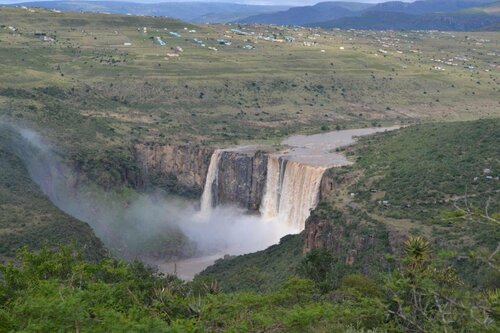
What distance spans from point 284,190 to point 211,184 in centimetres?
1194

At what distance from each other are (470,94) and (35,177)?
282ft

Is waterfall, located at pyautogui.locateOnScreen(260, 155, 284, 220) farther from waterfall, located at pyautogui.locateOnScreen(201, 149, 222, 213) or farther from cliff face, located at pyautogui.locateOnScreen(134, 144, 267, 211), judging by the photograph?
waterfall, located at pyautogui.locateOnScreen(201, 149, 222, 213)

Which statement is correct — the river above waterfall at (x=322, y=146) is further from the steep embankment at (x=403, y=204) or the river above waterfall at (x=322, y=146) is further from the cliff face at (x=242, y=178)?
the steep embankment at (x=403, y=204)

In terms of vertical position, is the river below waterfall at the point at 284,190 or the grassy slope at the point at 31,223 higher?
the grassy slope at the point at 31,223

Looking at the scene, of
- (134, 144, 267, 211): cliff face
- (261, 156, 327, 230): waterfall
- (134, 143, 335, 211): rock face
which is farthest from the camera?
(134, 144, 267, 211): cliff face

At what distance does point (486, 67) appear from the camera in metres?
169

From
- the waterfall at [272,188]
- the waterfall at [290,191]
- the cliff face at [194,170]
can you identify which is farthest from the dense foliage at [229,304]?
the cliff face at [194,170]

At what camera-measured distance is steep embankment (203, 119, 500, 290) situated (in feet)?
163

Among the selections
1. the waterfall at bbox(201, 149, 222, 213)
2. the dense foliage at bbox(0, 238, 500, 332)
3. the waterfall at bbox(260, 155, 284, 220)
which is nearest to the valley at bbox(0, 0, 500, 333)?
the dense foliage at bbox(0, 238, 500, 332)

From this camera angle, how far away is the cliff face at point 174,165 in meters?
89.4

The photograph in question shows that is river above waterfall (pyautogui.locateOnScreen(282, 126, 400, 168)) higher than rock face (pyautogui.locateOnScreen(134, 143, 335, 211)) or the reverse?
higher

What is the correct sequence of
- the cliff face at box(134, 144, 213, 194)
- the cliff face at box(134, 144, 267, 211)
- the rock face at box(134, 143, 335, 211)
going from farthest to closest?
the cliff face at box(134, 144, 213, 194), the cliff face at box(134, 144, 267, 211), the rock face at box(134, 143, 335, 211)

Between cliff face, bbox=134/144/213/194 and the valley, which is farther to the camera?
cliff face, bbox=134/144/213/194

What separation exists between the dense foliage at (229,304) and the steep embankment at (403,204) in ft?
31.6
